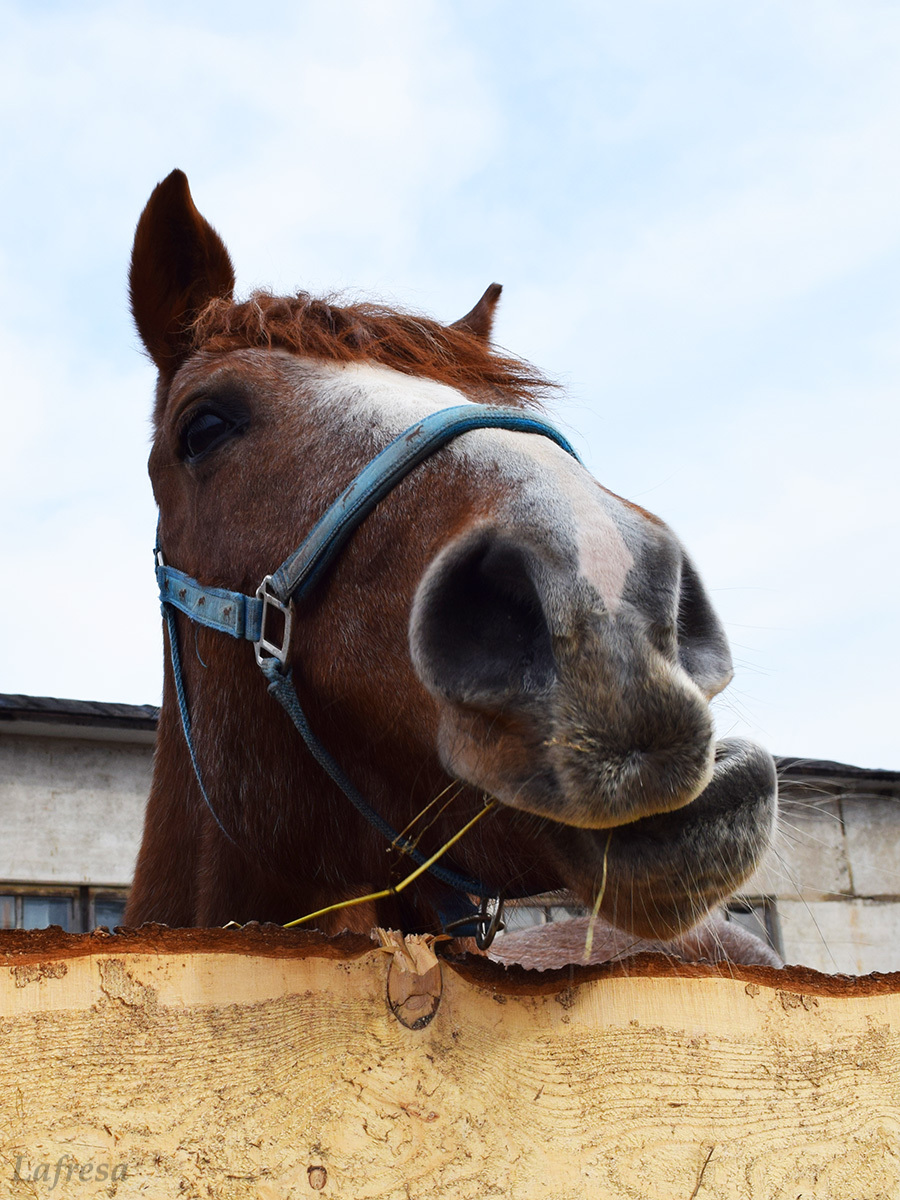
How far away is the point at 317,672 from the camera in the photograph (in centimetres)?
186

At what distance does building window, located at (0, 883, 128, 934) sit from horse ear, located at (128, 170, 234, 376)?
6495 mm

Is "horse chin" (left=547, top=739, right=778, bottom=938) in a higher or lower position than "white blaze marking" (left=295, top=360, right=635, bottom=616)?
lower

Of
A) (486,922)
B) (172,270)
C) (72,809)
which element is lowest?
(486,922)

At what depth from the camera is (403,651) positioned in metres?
1.71

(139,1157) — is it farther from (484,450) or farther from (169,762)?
(169,762)

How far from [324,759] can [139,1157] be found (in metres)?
0.90

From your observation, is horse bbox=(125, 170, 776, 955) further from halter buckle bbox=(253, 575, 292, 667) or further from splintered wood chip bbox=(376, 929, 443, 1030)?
splintered wood chip bbox=(376, 929, 443, 1030)

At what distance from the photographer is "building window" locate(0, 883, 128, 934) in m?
8.09

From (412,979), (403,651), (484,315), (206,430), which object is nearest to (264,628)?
(403,651)

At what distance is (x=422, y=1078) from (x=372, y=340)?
162 centimetres

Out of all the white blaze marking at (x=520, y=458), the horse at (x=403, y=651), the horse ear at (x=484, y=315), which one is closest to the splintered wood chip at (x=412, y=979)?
the horse at (x=403, y=651)

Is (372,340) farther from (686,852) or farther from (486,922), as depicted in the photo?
(686,852)

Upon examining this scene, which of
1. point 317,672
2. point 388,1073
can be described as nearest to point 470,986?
point 388,1073

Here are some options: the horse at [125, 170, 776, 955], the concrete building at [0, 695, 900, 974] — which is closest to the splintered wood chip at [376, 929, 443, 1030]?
the horse at [125, 170, 776, 955]
